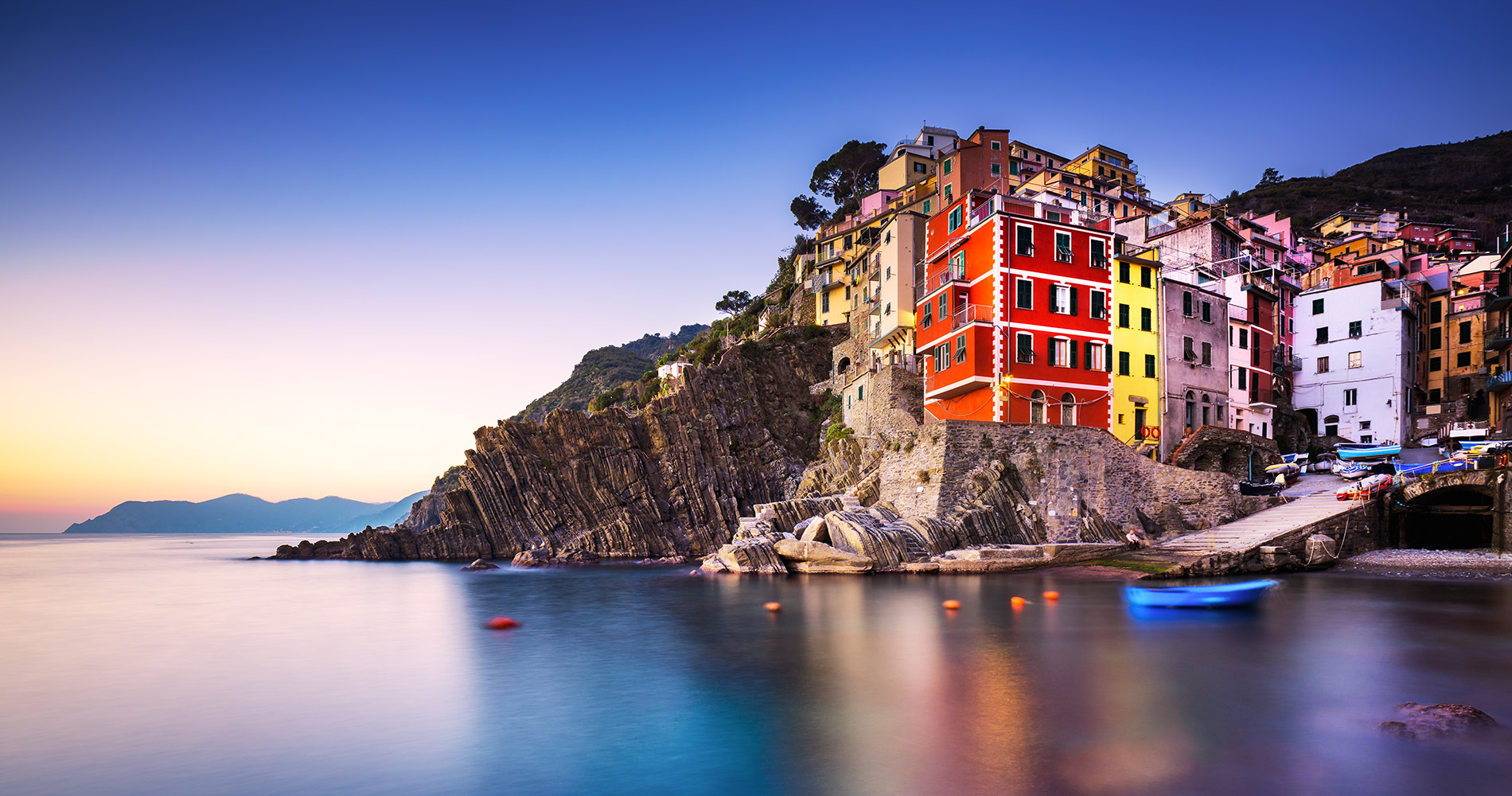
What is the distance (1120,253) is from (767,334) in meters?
36.0

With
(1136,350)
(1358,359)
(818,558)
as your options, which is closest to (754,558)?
(818,558)

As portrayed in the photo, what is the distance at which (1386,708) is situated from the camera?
14977 mm

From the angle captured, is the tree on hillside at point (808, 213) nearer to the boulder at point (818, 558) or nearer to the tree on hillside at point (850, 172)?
the tree on hillside at point (850, 172)

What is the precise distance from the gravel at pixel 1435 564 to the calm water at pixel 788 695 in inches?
111

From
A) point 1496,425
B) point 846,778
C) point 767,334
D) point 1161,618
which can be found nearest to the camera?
point 846,778

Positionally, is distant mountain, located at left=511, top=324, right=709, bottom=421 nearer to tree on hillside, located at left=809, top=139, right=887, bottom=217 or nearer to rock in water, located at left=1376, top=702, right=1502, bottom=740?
tree on hillside, located at left=809, top=139, right=887, bottom=217

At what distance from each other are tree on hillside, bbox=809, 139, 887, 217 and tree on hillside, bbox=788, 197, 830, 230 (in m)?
1.76

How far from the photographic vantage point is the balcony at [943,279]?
42906 millimetres

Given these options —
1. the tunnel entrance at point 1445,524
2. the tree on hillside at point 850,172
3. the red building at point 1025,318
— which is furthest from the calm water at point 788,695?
the tree on hillside at point 850,172

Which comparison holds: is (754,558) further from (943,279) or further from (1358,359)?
(1358,359)

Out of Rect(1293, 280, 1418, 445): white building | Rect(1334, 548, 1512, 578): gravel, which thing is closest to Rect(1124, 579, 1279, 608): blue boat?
Rect(1334, 548, 1512, 578): gravel

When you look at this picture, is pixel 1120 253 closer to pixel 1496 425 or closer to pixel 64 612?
pixel 1496 425

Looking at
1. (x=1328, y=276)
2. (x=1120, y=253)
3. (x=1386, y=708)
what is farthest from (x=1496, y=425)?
(x=1386, y=708)

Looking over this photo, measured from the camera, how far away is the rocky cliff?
56250 millimetres
